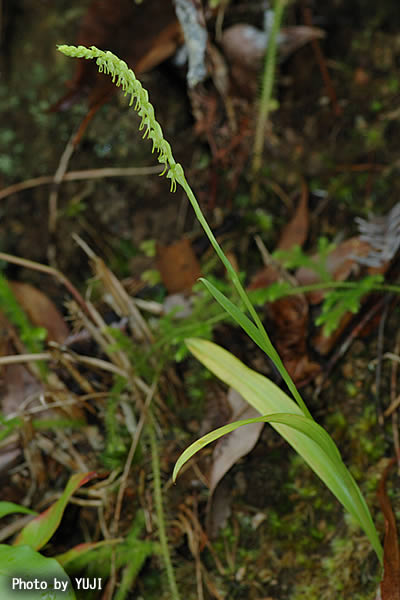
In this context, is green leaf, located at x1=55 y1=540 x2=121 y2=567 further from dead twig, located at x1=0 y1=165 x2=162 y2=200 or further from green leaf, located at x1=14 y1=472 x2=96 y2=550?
dead twig, located at x1=0 y1=165 x2=162 y2=200

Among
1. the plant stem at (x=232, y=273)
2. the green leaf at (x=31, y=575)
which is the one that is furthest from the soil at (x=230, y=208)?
the plant stem at (x=232, y=273)

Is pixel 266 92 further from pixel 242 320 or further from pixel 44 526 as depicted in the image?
pixel 44 526

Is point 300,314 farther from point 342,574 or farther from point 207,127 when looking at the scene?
point 207,127

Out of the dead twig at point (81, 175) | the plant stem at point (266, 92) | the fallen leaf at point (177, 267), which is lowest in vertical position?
the fallen leaf at point (177, 267)

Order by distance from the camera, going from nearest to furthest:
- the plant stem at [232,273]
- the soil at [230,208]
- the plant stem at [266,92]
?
the plant stem at [232,273] → the soil at [230,208] → the plant stem at [266,92]

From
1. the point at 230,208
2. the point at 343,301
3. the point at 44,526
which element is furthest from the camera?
the point at 230,208

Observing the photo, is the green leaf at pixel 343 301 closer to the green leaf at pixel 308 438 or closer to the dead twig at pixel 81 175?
the green leaf at pixel 308 438

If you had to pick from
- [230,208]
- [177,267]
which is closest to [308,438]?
[177,267]
